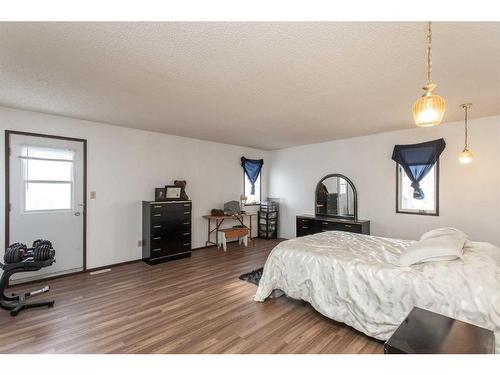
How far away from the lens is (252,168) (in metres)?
6.41

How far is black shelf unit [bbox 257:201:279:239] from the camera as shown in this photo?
6.34 m

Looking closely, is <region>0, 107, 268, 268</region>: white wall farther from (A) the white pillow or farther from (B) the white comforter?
(A) the white pillow

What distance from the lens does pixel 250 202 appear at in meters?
6.45

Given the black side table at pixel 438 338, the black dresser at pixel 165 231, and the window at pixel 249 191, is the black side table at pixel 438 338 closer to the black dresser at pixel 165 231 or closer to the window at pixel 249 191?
the black dresser at pixel 165 231

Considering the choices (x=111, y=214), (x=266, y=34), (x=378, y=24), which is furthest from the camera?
(x=111, y=214)

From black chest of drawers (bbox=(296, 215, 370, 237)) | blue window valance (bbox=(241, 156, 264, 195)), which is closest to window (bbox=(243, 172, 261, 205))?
blue window valance (bbox=(241, 156, 264, 195))

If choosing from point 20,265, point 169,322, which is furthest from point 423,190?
point 20,265

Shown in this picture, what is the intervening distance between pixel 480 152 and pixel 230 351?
4.48 m

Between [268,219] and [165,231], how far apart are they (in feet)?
9.13

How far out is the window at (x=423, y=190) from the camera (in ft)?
13.5

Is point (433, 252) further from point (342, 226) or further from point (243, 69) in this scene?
point (342, 226)
